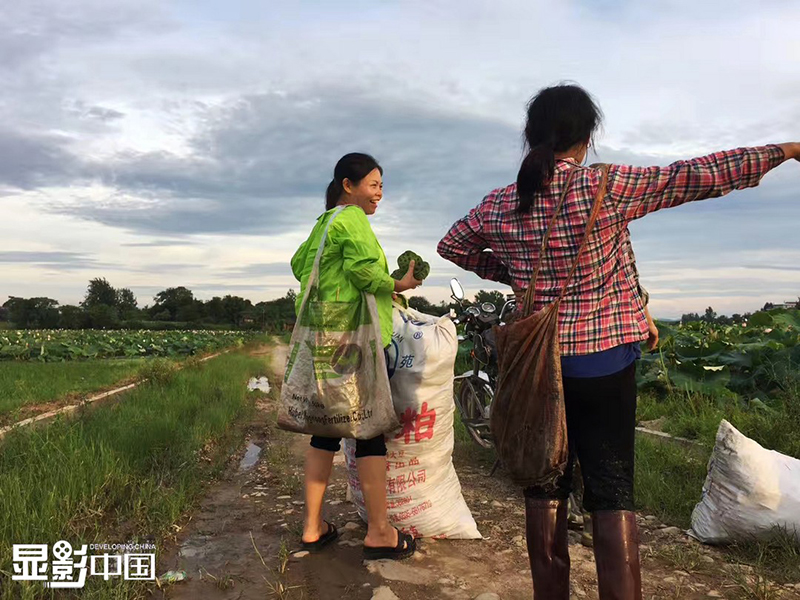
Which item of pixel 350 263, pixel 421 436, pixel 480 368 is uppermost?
pixel 350 263

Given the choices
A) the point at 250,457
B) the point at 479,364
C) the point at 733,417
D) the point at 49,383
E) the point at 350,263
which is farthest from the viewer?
the point at 49,383

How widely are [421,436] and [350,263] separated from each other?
0.90 meters

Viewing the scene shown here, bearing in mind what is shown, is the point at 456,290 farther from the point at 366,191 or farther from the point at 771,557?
the point at 771,557

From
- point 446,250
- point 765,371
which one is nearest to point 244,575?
point 446,250

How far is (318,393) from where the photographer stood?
2451mm

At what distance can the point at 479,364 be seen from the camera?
419 centimetres

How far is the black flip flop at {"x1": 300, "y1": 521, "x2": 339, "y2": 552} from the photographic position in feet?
8.75

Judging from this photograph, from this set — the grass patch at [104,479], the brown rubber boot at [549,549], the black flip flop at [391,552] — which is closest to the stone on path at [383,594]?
the black flip flop at [391,552]

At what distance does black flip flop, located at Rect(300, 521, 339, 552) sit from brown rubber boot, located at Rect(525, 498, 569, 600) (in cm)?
119

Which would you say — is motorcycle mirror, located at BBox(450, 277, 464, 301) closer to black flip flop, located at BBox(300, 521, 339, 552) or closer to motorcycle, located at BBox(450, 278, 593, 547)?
motorcycle, located at BBox(450, 278, 593, 547)

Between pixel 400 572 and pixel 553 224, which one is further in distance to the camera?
pixel 400 572

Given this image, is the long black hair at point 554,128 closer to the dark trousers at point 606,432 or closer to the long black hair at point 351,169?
the dark trousers at point 606,432

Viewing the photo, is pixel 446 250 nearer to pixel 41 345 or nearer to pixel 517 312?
pixel 517 312

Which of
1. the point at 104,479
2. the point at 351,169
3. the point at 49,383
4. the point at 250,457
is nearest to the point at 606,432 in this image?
the point at 351,169
